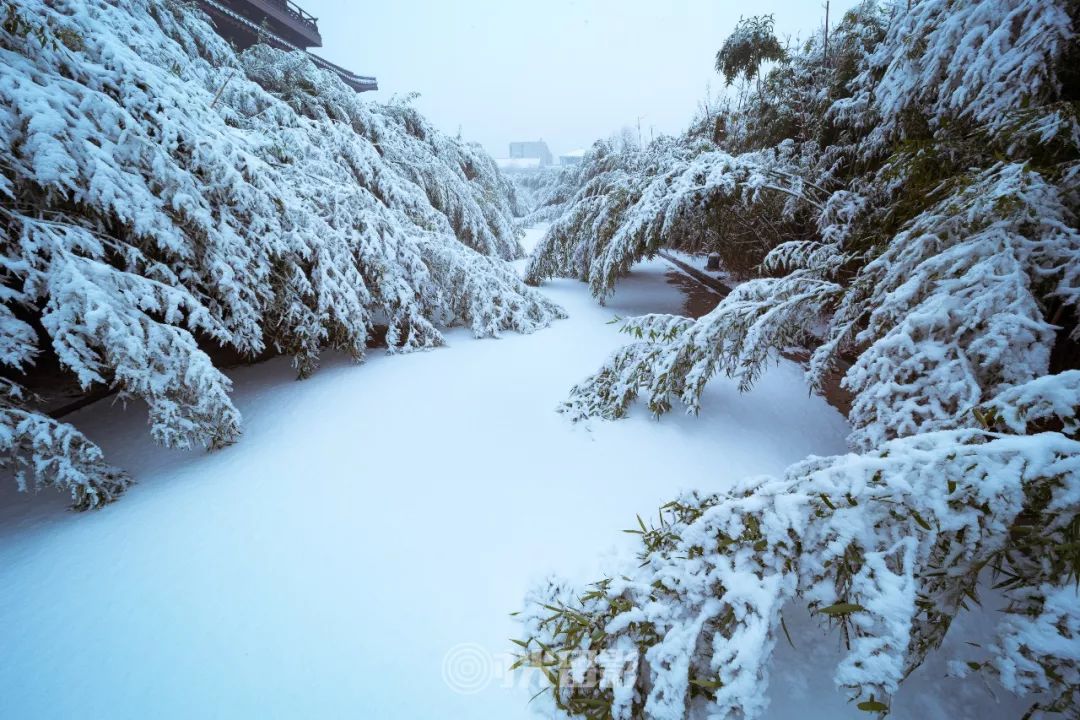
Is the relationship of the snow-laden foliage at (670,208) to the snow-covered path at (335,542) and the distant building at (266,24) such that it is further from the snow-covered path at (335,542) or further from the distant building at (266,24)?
the distant building at (266,24)

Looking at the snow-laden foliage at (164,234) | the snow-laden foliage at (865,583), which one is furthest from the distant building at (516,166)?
the snow-laden foliage at (865,583)

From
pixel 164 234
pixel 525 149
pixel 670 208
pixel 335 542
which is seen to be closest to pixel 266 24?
pixel 164 234

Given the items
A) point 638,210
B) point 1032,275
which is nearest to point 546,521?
point 1032,275

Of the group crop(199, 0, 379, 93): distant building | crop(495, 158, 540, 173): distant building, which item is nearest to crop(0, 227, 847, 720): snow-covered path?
crop(199, 0, 379, 93): distant building

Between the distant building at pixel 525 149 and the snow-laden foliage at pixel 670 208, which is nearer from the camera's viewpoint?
the snow-laden foliage at pixel 670 208

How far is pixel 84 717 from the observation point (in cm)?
162

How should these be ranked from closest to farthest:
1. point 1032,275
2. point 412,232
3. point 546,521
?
point 1032,275, point 546,521, point 412,232

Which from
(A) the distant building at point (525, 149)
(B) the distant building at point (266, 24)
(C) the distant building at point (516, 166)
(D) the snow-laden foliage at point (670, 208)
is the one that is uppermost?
(A) the distant building at point (525, 149)

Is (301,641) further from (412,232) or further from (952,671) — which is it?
(412,232)

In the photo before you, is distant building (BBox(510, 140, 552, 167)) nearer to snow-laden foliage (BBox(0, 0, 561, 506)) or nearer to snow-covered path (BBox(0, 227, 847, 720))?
snow-laden foliage (BBox(0, 0, 561, 506))

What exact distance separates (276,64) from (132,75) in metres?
4.28

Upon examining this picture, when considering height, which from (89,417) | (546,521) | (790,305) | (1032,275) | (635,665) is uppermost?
(1032,275)

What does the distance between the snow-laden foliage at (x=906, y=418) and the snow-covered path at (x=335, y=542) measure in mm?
420

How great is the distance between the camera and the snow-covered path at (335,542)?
1.74 m
